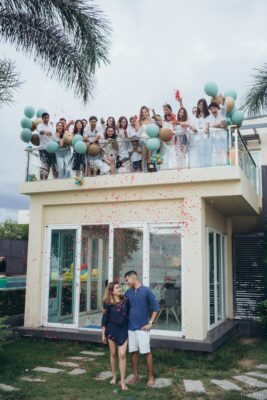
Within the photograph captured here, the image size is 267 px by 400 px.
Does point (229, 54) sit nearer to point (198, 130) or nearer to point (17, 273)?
point (198, 130)

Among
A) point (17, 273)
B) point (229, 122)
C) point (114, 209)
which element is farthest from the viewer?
point (17, 273)

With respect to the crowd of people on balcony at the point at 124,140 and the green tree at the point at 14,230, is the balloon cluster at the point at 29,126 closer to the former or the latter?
the crowd of people on balcony at the point at 124,140

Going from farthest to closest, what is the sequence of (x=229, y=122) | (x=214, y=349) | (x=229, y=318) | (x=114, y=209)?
1. (x=229, y=318)
2. (x=114, y=209)
3. (x=229, y=122)
4. (x=214, y=349)

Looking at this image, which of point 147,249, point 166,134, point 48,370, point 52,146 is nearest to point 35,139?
point 52,146

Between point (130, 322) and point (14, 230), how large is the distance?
21306mm

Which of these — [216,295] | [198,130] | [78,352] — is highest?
[198,130]

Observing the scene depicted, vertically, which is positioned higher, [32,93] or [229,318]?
[32,93]

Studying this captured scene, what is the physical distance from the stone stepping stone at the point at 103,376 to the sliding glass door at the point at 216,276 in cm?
304

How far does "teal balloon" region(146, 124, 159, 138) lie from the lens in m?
8.68

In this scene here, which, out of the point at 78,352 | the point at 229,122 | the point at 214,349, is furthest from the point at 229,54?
the point at 78,352

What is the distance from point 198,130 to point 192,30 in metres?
2.10

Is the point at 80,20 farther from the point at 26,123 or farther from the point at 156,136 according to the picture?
the point at 26,123

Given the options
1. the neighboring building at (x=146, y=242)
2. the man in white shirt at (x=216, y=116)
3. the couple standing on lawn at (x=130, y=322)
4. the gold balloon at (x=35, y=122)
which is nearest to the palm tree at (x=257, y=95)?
the neighboring building at (x=146, y=242)

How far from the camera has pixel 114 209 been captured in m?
9.24
